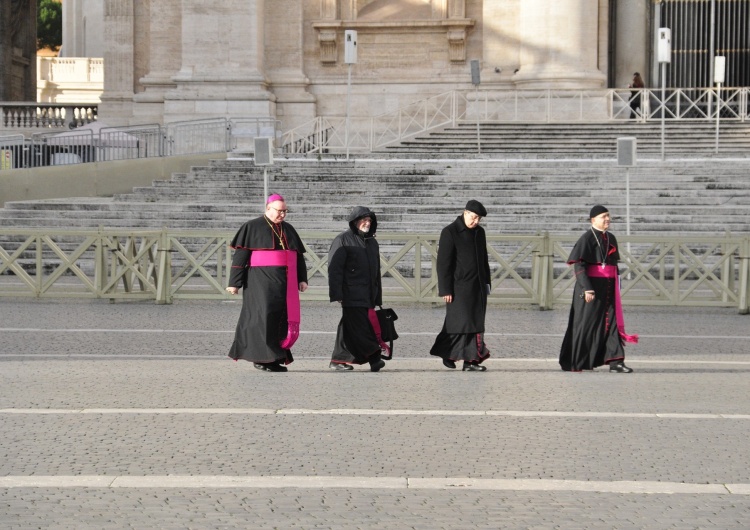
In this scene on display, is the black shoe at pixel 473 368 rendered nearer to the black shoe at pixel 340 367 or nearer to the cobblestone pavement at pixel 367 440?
the cobblestone pavement at pixel 367 440

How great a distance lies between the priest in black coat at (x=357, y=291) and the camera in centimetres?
1170

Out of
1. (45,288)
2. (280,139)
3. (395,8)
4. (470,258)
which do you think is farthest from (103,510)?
(395,8)

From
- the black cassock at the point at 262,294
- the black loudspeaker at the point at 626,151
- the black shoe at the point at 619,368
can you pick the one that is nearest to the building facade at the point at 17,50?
the black loudspeaker at the point at 626,151

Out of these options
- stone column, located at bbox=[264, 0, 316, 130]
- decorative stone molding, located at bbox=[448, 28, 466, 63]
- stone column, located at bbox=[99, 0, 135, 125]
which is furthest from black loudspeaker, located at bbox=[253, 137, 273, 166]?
stone column, located at bbox=[99, 0, 135, 125]

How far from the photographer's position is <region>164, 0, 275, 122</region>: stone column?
113ft

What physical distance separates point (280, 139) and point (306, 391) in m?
24.0

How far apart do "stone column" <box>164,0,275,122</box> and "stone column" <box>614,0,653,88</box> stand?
9310 mm

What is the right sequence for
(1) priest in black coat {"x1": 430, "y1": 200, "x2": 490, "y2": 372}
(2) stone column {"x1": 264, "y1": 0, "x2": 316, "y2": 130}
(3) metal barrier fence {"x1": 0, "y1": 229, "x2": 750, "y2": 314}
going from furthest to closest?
(2) stone column {"x1": 264, "y1": 0, "x2": 316, "y2": 130} → (3) metal barrier fence {"x1": 0, "y1": 229, "x2": 750, "y2": 314} → (1) priest in black coat {"x1": 430, "y1": 200, "x2": 490, "y2": 372}

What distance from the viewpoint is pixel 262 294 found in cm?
1166

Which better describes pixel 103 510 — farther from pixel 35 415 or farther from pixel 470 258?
pixel 470 258

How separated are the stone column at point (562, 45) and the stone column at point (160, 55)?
9012 millimetres

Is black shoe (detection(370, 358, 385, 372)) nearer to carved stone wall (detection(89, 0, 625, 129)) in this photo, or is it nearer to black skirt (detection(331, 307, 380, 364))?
black skirt (detection(331, 307, 380, 364))

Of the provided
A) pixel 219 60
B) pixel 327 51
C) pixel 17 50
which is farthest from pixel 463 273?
pixel 17 50

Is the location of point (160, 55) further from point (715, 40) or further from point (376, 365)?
point (376, 365)
